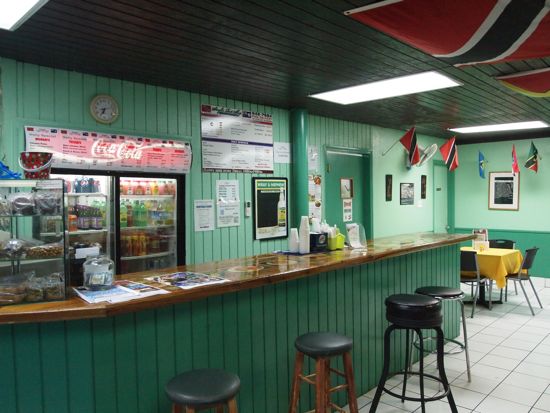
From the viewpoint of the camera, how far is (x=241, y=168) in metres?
4.88

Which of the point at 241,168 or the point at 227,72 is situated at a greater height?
the point at 227,72

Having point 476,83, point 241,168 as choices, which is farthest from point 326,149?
point 476,83

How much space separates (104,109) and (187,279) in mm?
2087

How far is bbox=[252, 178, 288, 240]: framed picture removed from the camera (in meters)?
5.04

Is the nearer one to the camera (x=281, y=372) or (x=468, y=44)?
(x=468, y=44)

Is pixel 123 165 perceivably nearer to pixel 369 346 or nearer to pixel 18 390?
pixel 18 390

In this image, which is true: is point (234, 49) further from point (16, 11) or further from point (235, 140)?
point (235, 140)

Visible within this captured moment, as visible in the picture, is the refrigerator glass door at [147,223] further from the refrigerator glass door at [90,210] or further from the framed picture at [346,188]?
the framed picture at [346,188]

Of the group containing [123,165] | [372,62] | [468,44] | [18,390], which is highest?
[372,62]

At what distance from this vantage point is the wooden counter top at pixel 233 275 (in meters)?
1.84

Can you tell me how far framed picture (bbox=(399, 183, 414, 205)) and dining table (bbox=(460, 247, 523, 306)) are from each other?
1667mm

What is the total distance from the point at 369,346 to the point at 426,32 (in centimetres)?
235

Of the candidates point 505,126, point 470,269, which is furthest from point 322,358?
point 505,126

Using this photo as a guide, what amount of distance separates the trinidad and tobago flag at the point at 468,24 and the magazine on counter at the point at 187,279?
1.62 meters
